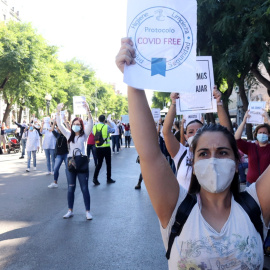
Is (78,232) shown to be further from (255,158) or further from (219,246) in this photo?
(219,246)

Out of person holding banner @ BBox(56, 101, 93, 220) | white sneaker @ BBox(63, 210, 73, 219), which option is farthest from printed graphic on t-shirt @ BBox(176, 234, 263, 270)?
white sneaker @ BBox(63, 210, 73, 219)

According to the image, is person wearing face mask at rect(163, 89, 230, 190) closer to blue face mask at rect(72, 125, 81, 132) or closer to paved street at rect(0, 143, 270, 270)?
paved street at rect(0, 143, 270, 270)

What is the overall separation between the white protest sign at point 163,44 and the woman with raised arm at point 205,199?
0.07 m

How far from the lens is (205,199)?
6.45 ft

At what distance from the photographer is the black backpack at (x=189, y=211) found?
5.96 ft

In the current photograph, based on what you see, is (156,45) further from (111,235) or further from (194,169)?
(111,235)

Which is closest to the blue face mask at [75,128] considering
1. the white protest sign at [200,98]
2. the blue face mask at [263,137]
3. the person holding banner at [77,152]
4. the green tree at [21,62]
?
the person holding banner at [77,152]

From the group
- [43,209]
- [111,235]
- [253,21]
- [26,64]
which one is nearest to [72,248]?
[111,235]

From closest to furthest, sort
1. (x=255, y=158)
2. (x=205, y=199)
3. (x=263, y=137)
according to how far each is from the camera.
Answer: (x=205, y=199)
(x=255, y=158)
(x=263, y=137)

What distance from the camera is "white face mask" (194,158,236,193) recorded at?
1880 millimetres

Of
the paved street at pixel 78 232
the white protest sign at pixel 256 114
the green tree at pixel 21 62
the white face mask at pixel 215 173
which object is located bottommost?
the paved street at pixel 78 232

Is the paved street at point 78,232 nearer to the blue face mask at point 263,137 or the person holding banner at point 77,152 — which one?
the person holding banner at point 77,152

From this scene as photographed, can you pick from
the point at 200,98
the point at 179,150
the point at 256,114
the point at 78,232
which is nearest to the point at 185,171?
the point at 179,150

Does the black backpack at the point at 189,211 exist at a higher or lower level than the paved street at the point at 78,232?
higher
